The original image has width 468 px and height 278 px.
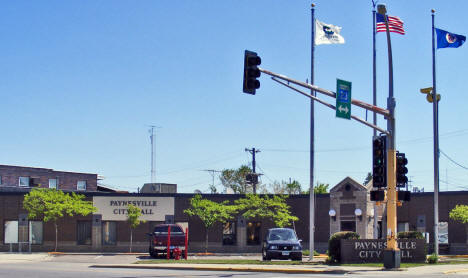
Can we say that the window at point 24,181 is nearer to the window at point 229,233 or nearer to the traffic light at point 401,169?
the window at point 229,233

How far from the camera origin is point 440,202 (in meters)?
44.2

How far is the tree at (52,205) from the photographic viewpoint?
146 ft

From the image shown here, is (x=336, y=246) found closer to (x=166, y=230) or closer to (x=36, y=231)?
(x=166, y=230)

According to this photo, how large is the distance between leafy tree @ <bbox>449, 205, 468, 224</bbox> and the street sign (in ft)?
73.3

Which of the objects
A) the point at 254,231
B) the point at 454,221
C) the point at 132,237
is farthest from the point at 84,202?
the point at 454,221

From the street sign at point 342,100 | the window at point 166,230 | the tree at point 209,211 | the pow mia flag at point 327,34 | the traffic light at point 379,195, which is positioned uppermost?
the pow mia flag at point 327,34

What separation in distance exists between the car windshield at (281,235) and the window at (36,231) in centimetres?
2162

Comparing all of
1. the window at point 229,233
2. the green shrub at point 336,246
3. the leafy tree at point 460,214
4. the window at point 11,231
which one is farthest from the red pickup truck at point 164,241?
the leafy tree at point 460,214

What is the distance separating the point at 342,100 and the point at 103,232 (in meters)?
29.5

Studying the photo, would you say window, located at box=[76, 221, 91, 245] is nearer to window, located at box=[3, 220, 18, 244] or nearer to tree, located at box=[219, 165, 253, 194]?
window, located at box=[3, 220, 18, 244]

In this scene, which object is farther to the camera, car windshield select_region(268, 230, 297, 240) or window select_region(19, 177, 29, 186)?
window select_region(19, 177, 29, 186)

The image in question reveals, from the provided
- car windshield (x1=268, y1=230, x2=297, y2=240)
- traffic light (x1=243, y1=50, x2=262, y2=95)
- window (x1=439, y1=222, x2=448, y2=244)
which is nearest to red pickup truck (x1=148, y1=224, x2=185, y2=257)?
car windshield (x1=268, y1=230, x2=297, y2=240)

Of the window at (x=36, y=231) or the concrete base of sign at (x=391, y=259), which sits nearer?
the concrete base of sign at (x=391, y=259)

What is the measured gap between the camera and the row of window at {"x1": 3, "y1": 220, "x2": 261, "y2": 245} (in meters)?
47.1
